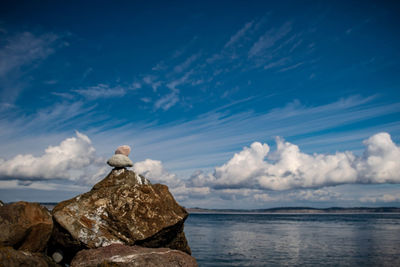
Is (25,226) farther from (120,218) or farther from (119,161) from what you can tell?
(119,161)

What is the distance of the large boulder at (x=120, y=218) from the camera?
13.5m

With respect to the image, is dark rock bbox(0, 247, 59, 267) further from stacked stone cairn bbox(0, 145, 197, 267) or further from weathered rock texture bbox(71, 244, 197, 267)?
weathered rock texture bbox(71, 244, 197, 267)

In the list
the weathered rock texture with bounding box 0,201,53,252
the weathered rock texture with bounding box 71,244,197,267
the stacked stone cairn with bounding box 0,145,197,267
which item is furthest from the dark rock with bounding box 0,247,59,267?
the weathered rock texture with bounding box 71,244,197,267

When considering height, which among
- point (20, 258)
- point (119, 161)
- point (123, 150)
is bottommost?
point (20, 258)

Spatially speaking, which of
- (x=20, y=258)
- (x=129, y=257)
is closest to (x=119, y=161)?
(x=129, y=257)

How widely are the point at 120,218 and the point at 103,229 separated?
34.2 inches

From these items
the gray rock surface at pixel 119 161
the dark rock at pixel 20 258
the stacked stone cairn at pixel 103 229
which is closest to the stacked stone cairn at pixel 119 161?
the gray rock surface at pixel 119 161

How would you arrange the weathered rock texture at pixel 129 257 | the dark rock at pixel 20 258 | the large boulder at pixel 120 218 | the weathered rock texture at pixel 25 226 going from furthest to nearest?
the large boulder at pixel 120 218 → the weathered rock texture at pixel 25 226 → the weathered rock texture at pixel 129 257 → the dark rock at pixel 20 258

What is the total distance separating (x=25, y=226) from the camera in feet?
40.4

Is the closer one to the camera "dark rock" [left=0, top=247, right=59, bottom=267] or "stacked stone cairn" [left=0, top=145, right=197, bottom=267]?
"dark rock" [left=0, top=247, right=59, bottom=267]

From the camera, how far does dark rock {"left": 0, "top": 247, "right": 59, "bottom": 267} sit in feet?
35.2

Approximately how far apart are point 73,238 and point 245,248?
102 feet

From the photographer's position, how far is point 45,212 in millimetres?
13398

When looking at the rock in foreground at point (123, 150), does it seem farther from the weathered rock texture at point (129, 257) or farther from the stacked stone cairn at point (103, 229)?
the weathered rock texture at point (129, 257)
